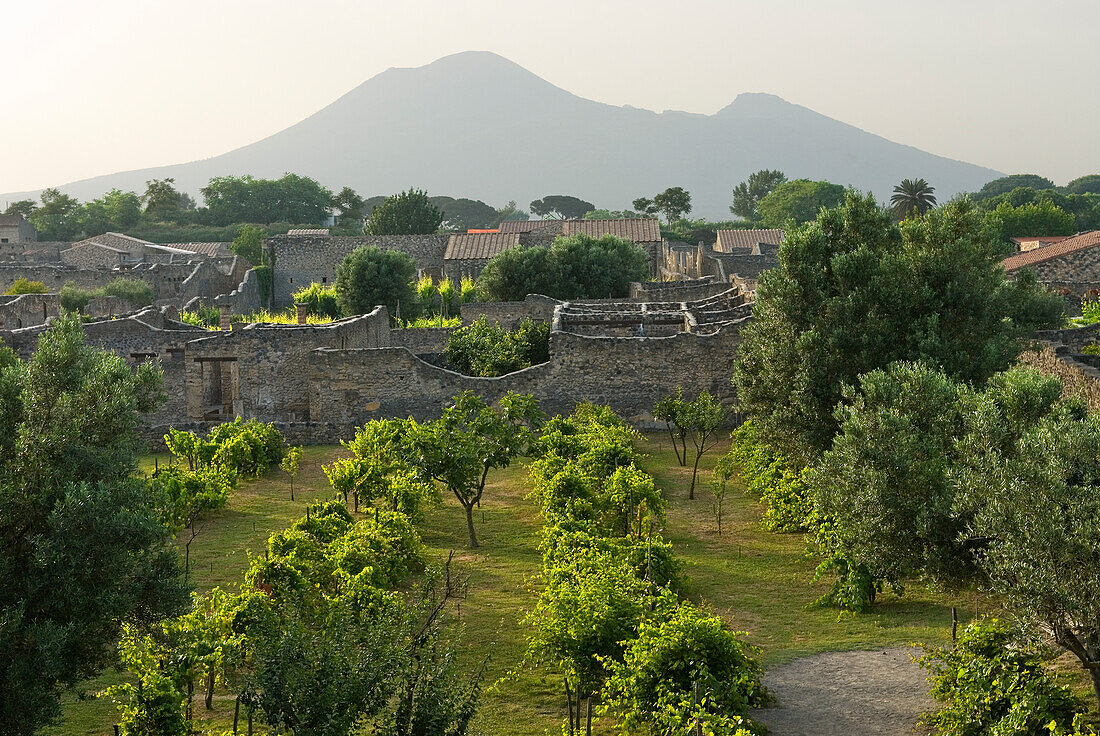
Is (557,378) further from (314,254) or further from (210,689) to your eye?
(314,254)

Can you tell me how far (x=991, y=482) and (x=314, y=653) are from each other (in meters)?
6.43

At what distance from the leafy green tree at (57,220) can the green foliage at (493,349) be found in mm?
71469

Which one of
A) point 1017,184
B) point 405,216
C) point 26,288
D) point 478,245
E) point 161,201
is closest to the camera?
point 26,288

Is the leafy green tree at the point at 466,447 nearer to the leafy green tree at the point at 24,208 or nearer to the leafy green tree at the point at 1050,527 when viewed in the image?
the leafy green tree at the point at 1050,527

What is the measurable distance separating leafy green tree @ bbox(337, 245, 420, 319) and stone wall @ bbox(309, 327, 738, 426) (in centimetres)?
1800

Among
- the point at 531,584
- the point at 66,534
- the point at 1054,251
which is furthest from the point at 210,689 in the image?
the point at 1054,251

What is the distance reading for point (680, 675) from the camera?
10.3 m

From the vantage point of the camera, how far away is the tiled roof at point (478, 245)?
5884cm

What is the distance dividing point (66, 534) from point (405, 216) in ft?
216

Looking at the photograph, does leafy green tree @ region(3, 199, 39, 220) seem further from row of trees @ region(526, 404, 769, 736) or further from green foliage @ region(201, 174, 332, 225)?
row of trees @ region(526, 404, 769, 736)

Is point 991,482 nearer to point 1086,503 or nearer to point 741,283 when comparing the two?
point 1086,503

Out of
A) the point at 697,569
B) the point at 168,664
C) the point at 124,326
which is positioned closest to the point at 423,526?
the point at 697,569

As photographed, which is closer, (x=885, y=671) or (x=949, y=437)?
(x=885, y=671)

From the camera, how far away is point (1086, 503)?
9344 mm
